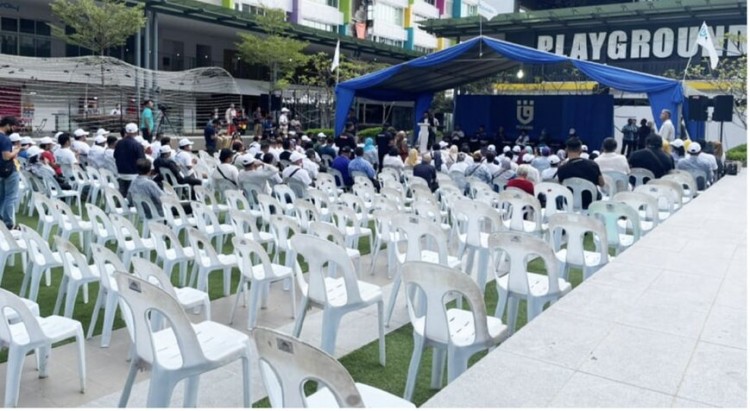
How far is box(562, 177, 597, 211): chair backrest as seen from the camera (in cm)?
855

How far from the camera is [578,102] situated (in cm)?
2419

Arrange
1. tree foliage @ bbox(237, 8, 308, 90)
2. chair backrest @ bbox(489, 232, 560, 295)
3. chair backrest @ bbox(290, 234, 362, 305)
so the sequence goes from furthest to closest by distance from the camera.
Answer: tree foliage @ bbox(237, 8, 308, 90) < chair backrest @ bbox(489, 232, 560, 295) < chair backrest @ bbox(290, 234, 362, 305)

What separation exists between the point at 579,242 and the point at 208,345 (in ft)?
10.3

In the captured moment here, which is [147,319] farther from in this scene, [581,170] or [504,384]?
[581,170]

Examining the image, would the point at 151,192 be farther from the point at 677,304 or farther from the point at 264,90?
the point at 264,90

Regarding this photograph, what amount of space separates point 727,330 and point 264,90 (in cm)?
3412

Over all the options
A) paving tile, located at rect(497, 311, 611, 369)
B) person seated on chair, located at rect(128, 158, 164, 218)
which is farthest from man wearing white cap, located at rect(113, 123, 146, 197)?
paving tile, located at rect(497, 311, 611, 369)

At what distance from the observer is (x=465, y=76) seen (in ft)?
72.0

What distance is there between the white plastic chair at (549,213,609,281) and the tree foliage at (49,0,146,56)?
69.2ft

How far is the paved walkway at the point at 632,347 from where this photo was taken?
119 inches

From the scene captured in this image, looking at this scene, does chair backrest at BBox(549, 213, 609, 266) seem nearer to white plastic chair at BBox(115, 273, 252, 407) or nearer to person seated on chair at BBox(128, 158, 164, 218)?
white plastic chair at BBox(115, 273, 252, 407)

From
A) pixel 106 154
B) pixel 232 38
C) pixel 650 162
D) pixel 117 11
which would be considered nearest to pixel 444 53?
pixel 650 162

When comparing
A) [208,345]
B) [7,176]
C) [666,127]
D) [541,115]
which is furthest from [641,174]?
[541,115]

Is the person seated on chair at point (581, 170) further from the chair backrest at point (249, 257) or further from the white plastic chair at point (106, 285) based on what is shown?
the white plastic chair at point (106, 285)
